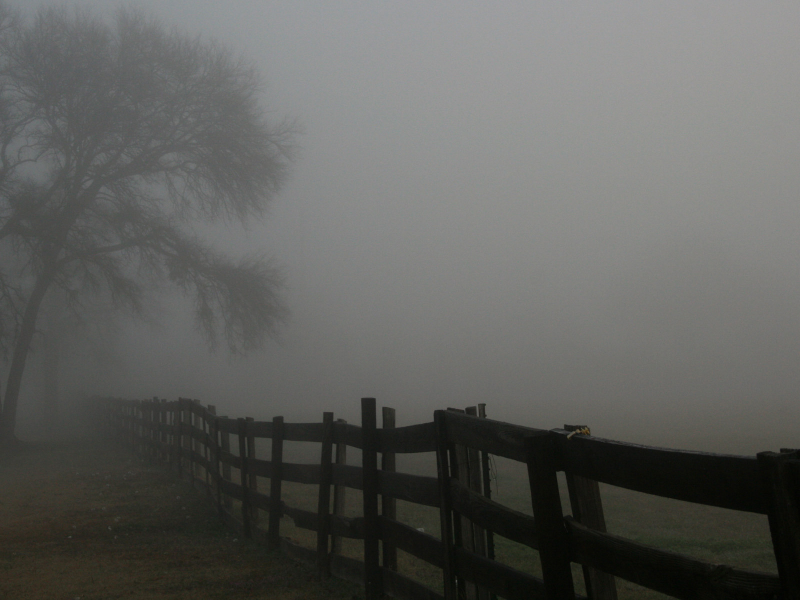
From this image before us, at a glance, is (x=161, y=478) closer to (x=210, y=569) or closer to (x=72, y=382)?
(x=210, y=569)

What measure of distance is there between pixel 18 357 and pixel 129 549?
1670cm

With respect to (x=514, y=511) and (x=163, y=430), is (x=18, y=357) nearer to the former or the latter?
(x=163, y=430)

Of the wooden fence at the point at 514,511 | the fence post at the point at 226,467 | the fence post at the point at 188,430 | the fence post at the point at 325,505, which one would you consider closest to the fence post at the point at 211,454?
the fence post at the point at 226,467

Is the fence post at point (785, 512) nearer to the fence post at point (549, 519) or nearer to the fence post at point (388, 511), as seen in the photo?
the fence post at point (549, 519)

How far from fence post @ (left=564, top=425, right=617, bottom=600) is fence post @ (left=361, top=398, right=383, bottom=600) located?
2.42 metres

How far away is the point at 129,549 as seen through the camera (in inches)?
323

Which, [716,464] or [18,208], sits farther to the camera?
[18,208]

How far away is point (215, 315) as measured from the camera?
2433 cm

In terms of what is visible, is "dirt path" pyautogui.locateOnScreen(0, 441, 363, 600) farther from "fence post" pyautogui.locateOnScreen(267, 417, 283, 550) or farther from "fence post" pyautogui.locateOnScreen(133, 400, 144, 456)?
"fence post" pyautogui.locateOnScreen(133, 400, 144, 456)

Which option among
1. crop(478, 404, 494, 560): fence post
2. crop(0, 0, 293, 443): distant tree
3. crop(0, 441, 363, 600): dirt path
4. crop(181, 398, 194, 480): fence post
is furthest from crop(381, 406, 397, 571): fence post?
crop(0, 0, 293, 443): distant tree

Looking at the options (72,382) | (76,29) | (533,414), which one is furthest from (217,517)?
(72,382)

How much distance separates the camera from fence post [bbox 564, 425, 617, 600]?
10.4ft

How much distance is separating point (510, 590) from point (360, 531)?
2505mm

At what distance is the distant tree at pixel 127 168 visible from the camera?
69.6 ft
